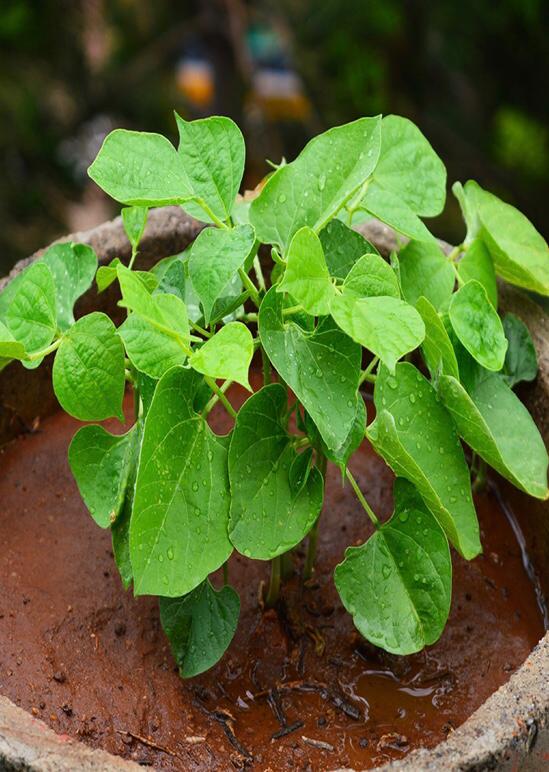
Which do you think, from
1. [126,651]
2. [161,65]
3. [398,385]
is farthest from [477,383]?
[161,65]

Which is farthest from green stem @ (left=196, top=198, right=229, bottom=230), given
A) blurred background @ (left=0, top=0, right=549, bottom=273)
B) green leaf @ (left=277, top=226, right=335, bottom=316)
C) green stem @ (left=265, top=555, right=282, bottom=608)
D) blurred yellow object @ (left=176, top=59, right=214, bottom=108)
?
blurred yellow object @ (left=176, top=59, right=214, bottom=108)

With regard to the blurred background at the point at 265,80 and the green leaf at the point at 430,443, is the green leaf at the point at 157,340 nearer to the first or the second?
the green leaf at the point at 430,443

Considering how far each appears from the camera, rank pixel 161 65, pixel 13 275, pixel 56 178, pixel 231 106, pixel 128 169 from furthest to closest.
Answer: pixel 231 106
pixel 161 65
pixel 56 178
pixel 13 275
pixel 128 169

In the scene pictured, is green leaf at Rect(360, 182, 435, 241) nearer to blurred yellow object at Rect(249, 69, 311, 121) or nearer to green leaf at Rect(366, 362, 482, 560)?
green leaf at Rect(366, 362, 482, 560)

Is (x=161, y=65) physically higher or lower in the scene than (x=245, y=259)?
lower

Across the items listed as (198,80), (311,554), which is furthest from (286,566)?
(198,80)

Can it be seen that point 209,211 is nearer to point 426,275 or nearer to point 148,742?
point 426,275

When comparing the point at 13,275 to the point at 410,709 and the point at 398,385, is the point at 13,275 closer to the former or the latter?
the point at 398,385
